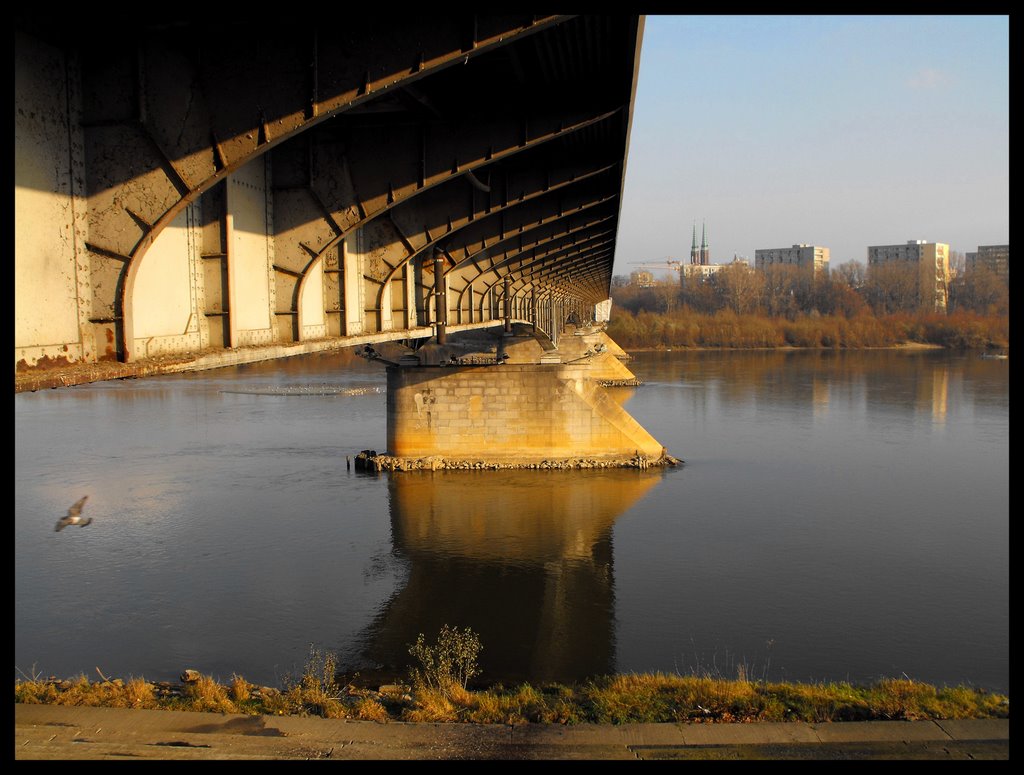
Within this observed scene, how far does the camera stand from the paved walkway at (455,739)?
8719mm

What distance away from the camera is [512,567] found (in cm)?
1939

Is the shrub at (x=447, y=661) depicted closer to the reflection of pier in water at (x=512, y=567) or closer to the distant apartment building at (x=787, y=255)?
the reflection of pier in water at (x=512, y=567)

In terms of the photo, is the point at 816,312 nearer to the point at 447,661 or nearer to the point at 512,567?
the point at 512,567

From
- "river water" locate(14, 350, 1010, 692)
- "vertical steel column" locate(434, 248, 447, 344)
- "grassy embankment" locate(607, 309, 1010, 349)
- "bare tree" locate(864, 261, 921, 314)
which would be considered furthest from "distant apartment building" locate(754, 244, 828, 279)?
"vertical steel column" locate(434, 248, 447, 344)

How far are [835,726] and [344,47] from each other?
792 centimetres

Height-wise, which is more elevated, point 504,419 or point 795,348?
point 795,348

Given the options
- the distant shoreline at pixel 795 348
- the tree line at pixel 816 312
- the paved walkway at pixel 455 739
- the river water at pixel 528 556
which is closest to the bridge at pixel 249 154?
the paved walkway at pixel 455 739

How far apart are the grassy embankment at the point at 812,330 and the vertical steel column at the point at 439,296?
247 ft

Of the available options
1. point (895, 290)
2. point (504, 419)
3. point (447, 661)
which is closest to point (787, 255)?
point (895, 290)

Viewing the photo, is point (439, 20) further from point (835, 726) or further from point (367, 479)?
point (367, 479)

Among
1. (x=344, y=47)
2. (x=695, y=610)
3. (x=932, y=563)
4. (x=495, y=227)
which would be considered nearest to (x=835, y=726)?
(x=695, y=610)

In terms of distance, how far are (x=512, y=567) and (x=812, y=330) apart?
82.1m
